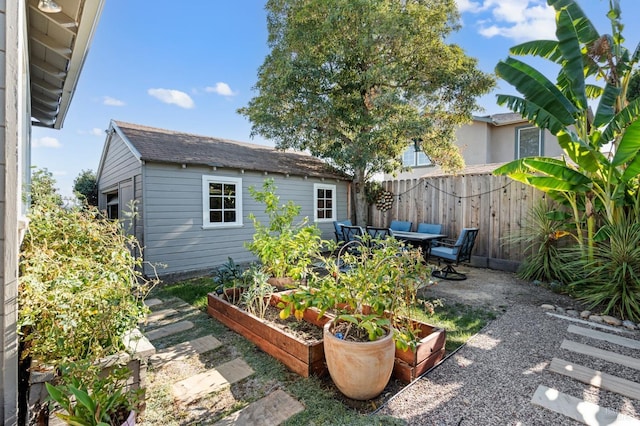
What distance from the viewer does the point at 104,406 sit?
1.64 meters

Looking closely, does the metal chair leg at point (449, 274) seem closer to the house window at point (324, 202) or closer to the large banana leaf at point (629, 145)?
the large banana leaf at point (629, 145)

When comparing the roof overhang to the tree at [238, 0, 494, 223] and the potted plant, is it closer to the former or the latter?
the potted plant

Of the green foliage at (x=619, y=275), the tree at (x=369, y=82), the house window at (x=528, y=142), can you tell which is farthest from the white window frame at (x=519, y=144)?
the green foliage at (x=619, y=275)

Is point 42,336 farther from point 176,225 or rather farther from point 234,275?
point 176,225

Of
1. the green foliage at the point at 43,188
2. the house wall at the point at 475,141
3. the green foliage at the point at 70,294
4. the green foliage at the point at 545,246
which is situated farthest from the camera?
the house wall at the point at 475,141

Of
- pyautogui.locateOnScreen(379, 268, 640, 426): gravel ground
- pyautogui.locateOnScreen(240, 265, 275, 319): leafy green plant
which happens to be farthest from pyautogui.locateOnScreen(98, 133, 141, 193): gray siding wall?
pyautogui.locateOnScreen(379, 268, 640, 426): gravel ground

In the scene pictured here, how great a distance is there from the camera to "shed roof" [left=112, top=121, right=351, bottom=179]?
673 centimetres

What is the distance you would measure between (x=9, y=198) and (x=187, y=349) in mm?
2285

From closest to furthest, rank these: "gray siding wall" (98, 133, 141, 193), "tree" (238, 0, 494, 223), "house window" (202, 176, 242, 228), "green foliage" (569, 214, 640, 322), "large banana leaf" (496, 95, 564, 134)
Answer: "green foliage" (569, 214, 640, 322) → "large banana leaf" (496, 95, 564, 134) → "house window" (202, 176, 242, 228) → "gray siding wall" (98, 133, 141, 193) → "tree" (238, 0, 494, 223)

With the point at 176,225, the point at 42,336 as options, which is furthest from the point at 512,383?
the point at 176,225

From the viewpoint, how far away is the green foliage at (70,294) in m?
1.89

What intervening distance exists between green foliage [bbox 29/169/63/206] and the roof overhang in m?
1.56

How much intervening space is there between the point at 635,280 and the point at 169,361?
19.9ft

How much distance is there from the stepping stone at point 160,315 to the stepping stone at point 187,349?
3.37 feet
